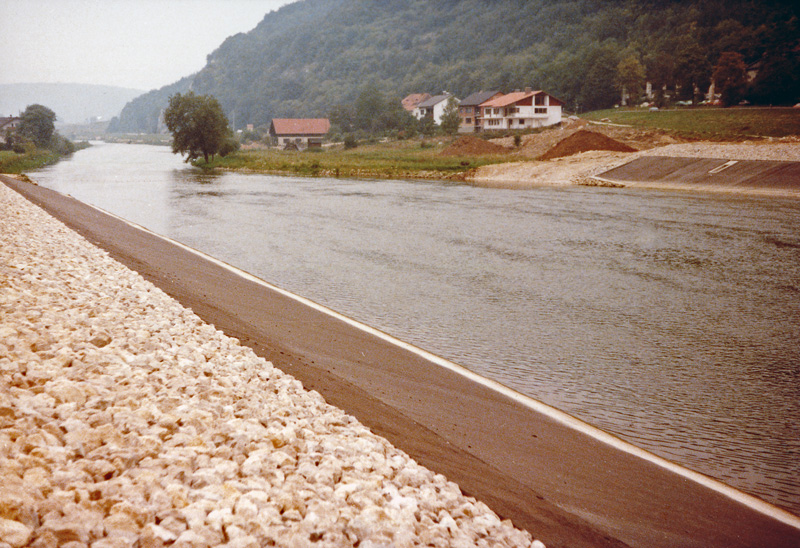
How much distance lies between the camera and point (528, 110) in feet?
341

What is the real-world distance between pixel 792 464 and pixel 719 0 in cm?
16750

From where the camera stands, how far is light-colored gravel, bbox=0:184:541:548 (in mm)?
4402

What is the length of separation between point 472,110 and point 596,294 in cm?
11391

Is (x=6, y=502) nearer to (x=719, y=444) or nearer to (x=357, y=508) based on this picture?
(x=357, y=508)

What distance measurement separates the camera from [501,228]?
29672 mm

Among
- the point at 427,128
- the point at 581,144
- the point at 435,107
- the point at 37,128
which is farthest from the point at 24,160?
the point at 435,107

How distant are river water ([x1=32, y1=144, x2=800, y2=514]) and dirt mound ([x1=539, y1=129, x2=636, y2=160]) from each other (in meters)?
27.5

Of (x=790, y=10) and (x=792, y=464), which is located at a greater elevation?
(x=790, y=10)

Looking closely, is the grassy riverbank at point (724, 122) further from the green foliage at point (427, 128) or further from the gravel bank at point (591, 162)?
the green foliage at point (427, 128)

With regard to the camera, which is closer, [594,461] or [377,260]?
[594,461]

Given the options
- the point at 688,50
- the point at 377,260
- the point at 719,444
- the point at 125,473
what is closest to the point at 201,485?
the point at 125,473

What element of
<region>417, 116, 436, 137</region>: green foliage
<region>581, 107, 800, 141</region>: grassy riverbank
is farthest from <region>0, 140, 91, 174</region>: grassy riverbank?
<region>581, 107, 800, 141</region>: grassy riverbank

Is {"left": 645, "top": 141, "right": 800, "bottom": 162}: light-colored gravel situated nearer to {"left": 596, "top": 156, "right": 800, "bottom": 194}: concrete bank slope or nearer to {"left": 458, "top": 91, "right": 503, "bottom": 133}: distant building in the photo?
{"left": 596, "top": 156, "right": 800, "bottom": 194}: concrete bank slope

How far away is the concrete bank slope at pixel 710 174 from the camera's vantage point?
42.7m
